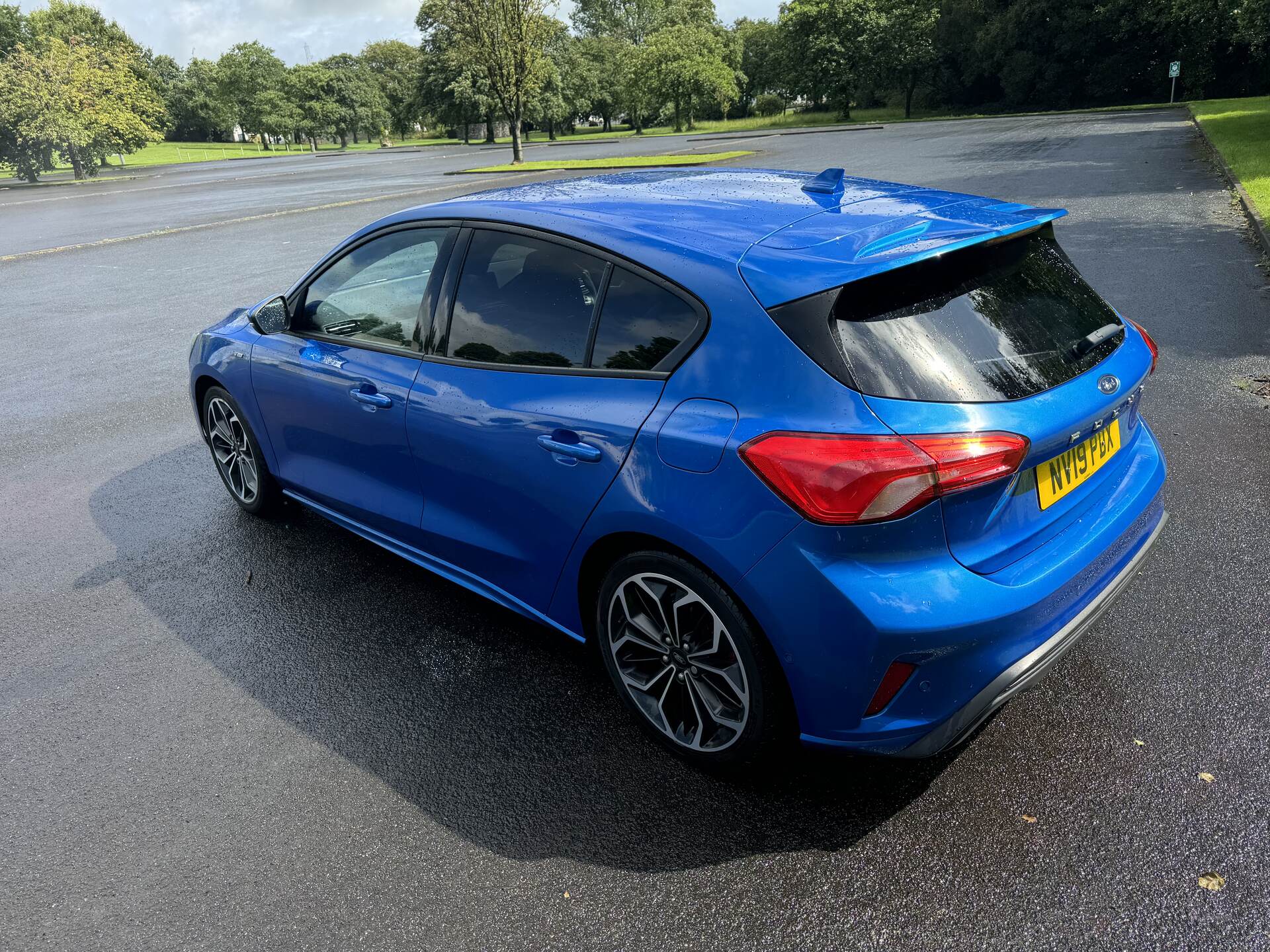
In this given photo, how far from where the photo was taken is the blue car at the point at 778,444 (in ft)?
7.43

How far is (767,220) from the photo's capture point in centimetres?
282

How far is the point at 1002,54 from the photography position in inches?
2381

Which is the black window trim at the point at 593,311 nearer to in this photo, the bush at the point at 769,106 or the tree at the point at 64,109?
the tree at the point at 64,109

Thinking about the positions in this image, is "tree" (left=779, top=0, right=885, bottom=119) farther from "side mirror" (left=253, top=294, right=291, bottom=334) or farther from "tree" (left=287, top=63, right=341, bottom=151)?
"side mirror" (left=253, top=294, right=291, bottom=334)

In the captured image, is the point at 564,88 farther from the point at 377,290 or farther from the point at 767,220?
the point at 767,220

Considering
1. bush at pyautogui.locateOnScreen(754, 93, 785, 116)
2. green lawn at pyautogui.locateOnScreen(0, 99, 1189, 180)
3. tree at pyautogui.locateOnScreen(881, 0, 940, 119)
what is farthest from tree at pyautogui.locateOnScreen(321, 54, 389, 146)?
Answer: tree at pyautogui.locateOnScreen(881, 0, 940, 119)

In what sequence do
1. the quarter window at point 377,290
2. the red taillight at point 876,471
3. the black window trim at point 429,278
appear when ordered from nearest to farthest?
the red taillight at point 876,471, the black window trim at point 429,278, the quarter window at point 377,290

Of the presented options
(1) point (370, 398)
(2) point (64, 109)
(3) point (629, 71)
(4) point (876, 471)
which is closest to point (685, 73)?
(3) point (629, 71)

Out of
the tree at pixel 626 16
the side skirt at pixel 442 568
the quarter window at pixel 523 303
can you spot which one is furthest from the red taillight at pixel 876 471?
the tree at pixel 626 16

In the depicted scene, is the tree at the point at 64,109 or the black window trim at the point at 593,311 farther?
the tree at the point at 64,109

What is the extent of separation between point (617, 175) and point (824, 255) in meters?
1.71

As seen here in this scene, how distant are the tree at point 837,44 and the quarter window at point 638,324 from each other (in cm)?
6846

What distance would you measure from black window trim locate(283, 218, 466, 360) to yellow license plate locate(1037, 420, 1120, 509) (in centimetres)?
218

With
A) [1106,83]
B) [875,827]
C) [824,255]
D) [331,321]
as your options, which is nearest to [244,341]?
[331,321]
